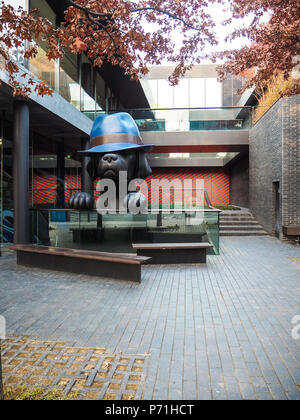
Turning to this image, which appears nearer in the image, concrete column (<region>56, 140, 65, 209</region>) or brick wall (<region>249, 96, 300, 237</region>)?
brick wall (<region>249, 96, 300, 237</region>)

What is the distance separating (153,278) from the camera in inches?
270

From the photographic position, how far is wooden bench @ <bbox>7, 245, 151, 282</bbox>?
652 cm

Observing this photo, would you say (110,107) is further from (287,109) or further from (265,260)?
(265,260)

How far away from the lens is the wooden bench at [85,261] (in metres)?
6.52

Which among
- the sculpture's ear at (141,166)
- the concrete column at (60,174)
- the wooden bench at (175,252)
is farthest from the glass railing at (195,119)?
the wooden bench at (175,252)

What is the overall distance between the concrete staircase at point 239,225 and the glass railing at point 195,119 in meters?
5.20

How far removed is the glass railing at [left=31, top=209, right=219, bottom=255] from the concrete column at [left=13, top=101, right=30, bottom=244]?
0.45 meters

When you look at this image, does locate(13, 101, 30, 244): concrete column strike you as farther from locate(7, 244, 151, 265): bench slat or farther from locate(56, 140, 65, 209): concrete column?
locate(56, 140, 65, 209): concrete column

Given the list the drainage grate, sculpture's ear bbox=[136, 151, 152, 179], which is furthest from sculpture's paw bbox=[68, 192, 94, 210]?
the drainage grate

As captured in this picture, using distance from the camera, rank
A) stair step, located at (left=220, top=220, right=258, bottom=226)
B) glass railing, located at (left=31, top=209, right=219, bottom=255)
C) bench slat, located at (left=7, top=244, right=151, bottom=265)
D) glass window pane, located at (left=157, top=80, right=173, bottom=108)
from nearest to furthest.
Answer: bench slat, located at (left=7, top=244, right=151, bottom=265)
glass railing, located at (left=31, top=209, right=219, bottom=255)
stair step, located at (left=220, top=220, right=258, bottom=226)
glass window pane, located at (left=157, top=80, right=173, bottom=108)

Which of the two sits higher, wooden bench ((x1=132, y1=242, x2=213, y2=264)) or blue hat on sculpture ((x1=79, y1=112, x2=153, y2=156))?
blue hat on sculpture ((x1=79, y1=112, x2=153, y2=156))

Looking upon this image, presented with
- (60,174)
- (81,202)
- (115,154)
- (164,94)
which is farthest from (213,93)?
(81,202)

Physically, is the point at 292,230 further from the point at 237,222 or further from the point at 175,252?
the point at 175,252

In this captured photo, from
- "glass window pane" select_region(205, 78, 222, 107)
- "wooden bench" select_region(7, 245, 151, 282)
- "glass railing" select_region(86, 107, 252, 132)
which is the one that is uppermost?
"glass window pane" select_region(205, 78, 222, 107)
